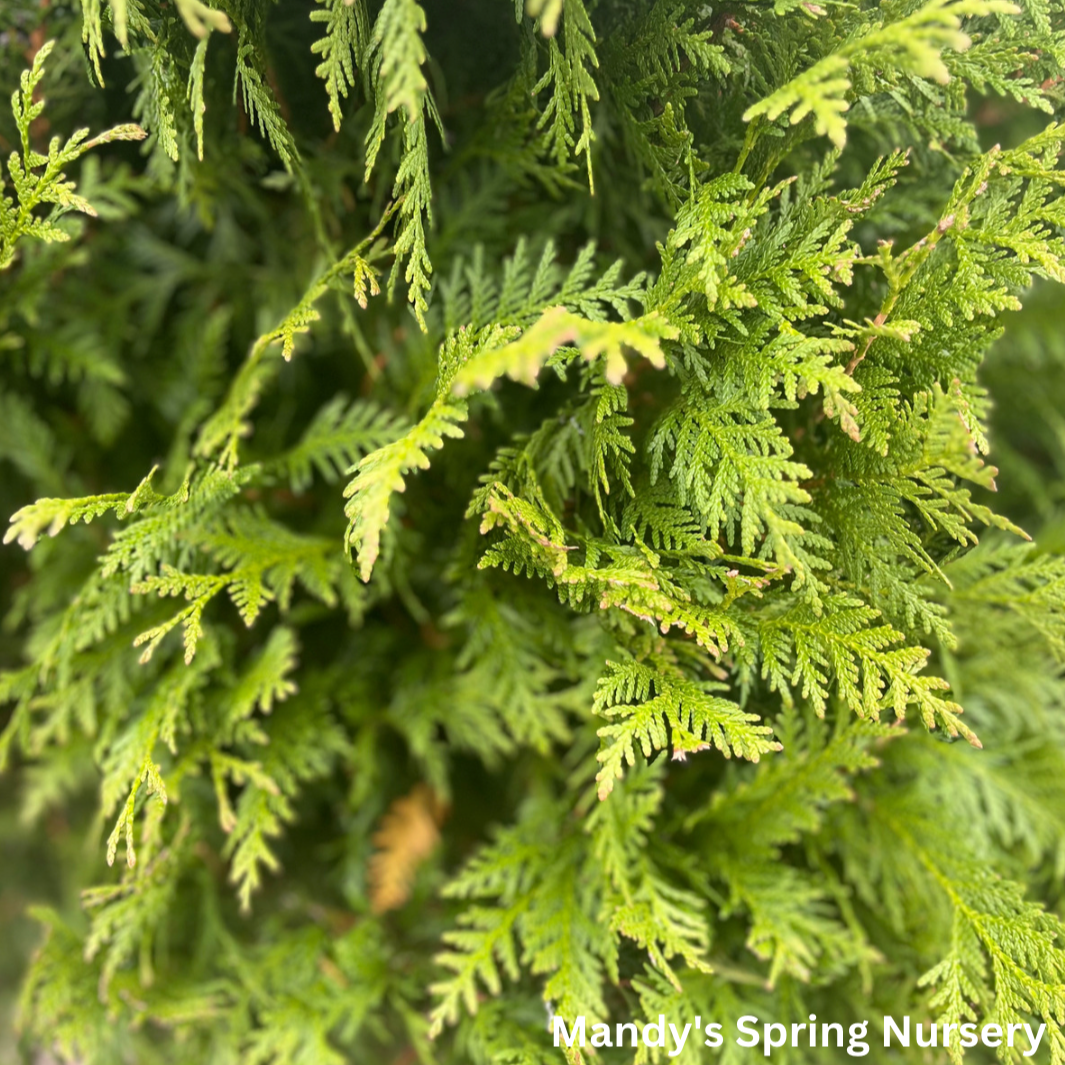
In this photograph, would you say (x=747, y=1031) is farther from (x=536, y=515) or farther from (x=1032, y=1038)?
(x=536, y=515)

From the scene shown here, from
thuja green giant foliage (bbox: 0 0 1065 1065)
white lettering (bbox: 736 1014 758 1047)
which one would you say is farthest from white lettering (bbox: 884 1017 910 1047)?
white lettering (bbox: 736 1014 758 1047)

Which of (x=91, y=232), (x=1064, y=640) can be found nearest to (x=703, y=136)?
(x=1064, y=640)

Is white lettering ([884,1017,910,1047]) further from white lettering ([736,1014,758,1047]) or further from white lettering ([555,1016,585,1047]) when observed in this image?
white lettering ([555,1016,585,1047])

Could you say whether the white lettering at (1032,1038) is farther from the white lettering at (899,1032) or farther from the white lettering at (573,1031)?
the white lettering at (573,1031)

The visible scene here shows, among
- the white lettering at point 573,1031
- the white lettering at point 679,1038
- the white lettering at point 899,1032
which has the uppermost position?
the white lettering at point 573,1031

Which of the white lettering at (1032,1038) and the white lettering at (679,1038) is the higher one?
the white lettering at (679,1038)

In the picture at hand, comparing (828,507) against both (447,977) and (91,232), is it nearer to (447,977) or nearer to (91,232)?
(447,977)

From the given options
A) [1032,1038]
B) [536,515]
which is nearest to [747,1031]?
[1032,1038]

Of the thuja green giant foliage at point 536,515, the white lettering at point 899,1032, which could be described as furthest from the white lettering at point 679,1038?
the white lettering at point 899,1032

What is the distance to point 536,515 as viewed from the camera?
2.24 feet

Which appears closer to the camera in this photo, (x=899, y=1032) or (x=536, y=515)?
(x=536, y=515)

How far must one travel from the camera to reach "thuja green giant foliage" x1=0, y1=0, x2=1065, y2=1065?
2.24 feet

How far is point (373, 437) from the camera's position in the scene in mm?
878

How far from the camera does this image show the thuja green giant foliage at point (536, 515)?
68 centimetres
